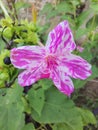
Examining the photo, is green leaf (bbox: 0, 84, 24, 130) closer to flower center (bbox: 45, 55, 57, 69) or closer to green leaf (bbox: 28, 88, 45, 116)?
green leaf (bbox: 28, 88, 45, 116)

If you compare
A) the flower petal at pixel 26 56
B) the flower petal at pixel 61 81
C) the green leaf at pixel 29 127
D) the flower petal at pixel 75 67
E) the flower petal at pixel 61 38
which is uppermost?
the flower petal at pixel 61 38

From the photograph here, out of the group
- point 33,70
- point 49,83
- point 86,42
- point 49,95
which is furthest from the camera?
point 86,42

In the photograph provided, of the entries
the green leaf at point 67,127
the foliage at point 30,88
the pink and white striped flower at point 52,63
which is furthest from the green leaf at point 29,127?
the pink and white striped flower at point 52,63

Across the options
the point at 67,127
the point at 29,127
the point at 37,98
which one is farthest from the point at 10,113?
the point at 67,127

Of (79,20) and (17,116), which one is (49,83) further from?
(79,20)

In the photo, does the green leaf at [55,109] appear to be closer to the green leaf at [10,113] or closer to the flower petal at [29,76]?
the green leaf at [10,113]

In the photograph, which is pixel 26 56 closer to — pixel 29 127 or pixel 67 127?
pixel 29 127

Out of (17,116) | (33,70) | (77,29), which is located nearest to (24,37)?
(33,70)

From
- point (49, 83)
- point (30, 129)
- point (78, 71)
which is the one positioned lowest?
point (30, 129)
